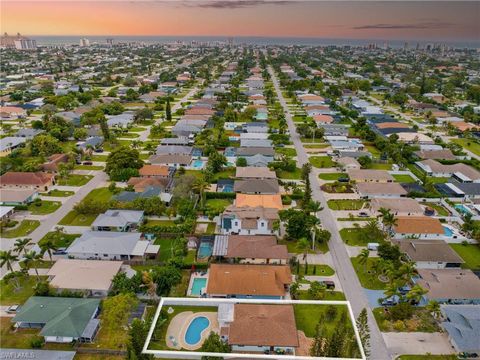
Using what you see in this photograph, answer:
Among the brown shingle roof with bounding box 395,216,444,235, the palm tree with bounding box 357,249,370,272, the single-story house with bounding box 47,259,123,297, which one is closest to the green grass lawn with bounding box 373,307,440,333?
the palm tree with bounding box 357,249,370,272

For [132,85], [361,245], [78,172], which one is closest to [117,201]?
[78,172]

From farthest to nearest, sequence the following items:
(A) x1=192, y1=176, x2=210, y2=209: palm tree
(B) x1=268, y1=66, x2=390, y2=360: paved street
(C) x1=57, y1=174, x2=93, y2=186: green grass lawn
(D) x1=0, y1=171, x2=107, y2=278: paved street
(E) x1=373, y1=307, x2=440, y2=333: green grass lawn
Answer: (C) x1=57, y1=174, x2=93, y2=186: green grass lawn → (A) x1=192, y1=176, x2=210, y2=209: palm tree → (D) x1=0, y1=171, x2=107, y2=278: paved street → (E) x1=373, y1=307, x2=440, y2=333: green grass lawn → (B) x1=268, y1=66, x2=390, y2=360: paved street

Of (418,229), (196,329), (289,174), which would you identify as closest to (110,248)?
(196,329)

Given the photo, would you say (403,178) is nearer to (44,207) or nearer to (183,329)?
(183,329)

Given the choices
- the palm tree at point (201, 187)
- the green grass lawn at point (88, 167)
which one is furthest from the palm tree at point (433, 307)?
the green grass lawn at point (88, 167)

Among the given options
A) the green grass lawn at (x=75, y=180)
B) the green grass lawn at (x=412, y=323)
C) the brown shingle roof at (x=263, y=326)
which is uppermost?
the green grass lawn at (x=75, y=180)

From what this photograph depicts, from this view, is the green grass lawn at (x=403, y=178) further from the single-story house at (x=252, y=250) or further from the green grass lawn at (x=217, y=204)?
the single-story house at (x=252, y=250)

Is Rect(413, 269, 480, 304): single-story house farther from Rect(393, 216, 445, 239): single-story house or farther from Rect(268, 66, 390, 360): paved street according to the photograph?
Rect(393, 216, 445, 239): single-story house
